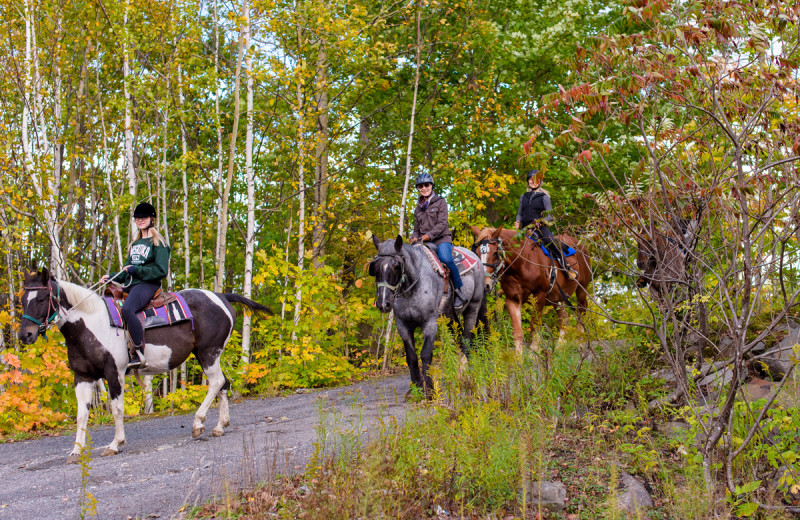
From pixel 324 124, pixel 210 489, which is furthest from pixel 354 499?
pixel 324 124

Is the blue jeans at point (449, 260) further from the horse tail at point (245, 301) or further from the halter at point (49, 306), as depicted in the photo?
the halter at point (49, 306)

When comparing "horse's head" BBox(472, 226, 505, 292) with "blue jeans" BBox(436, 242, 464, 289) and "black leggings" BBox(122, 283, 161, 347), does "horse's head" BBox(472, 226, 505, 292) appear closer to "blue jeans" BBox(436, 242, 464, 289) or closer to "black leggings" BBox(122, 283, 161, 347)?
"blue jeans" BBox(436, 242, 464, 289)

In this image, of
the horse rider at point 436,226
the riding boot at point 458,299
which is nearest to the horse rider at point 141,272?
the horse rider at point 436,226

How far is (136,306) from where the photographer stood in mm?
7422

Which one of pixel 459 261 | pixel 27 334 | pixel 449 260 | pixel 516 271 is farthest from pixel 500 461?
pixel 516 271

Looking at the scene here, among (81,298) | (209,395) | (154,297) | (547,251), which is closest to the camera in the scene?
(81,298)

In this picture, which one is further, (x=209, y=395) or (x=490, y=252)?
(x=490, y=252)

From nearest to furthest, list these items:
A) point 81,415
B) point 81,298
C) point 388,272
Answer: point 81,415, point 81,298, point 388,272

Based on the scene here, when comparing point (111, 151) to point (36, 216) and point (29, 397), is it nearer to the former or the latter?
point (36, 216)

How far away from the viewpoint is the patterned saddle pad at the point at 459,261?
30.6 ft

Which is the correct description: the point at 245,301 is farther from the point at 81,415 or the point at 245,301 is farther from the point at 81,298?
the point at 81,415

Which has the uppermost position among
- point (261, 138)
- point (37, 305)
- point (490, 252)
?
point (261, 138)

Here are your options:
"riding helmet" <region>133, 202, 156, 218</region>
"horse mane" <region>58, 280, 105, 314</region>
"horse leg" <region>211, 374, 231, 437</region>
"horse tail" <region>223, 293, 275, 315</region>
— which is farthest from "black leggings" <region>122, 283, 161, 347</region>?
"horse leg" <region>211, 374, 231, 437</region>

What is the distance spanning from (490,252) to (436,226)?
1.33 m
